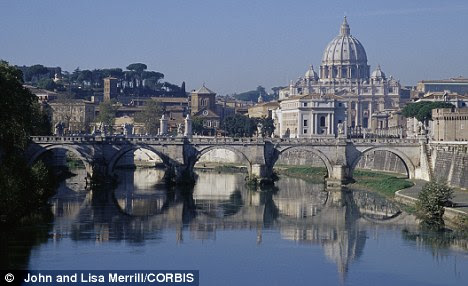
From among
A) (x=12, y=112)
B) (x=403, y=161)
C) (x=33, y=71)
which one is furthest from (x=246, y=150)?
(x=33, y=71)

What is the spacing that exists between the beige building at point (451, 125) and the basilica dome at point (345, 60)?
69.7 m

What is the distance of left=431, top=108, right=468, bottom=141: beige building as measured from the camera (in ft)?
167

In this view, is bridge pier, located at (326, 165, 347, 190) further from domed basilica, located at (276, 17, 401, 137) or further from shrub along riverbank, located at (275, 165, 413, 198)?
domed basilica, located at (276, 17, 401, 137)

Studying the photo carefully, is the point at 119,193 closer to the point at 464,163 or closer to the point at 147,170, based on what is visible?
the point at 464,163

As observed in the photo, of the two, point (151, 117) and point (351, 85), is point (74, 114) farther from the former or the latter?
point (351, 85)

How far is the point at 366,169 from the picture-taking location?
186 feet

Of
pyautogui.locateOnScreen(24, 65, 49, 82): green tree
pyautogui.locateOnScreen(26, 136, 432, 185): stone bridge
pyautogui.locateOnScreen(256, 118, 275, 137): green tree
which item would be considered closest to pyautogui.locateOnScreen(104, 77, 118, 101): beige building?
pyautogui.locateOnScreen(24, 65, 49, 82): green tree

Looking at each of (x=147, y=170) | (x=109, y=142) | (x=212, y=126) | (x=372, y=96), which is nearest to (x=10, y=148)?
(x=109, y=142)

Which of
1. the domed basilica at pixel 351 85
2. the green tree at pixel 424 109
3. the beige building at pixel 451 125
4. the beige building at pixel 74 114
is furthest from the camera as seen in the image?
the domed basilica at pixel 351 85

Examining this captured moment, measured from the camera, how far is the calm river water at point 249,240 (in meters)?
25.5

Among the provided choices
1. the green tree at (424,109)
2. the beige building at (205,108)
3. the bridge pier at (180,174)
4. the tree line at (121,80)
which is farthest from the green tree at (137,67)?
the bridge pier at (180,174)

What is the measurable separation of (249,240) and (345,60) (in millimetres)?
94358

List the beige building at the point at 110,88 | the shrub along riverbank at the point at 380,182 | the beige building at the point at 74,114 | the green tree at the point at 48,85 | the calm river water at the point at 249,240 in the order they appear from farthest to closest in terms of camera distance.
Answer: the beige building at the point at 110,88 < the green tree at the point at 48,85 < the beige building at the point at 74,114 < the shrub along riverbank at the point at 380,182 < the calm river water at the point at 249,240

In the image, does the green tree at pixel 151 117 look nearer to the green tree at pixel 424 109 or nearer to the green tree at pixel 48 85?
the green tree at pixel 424 109
